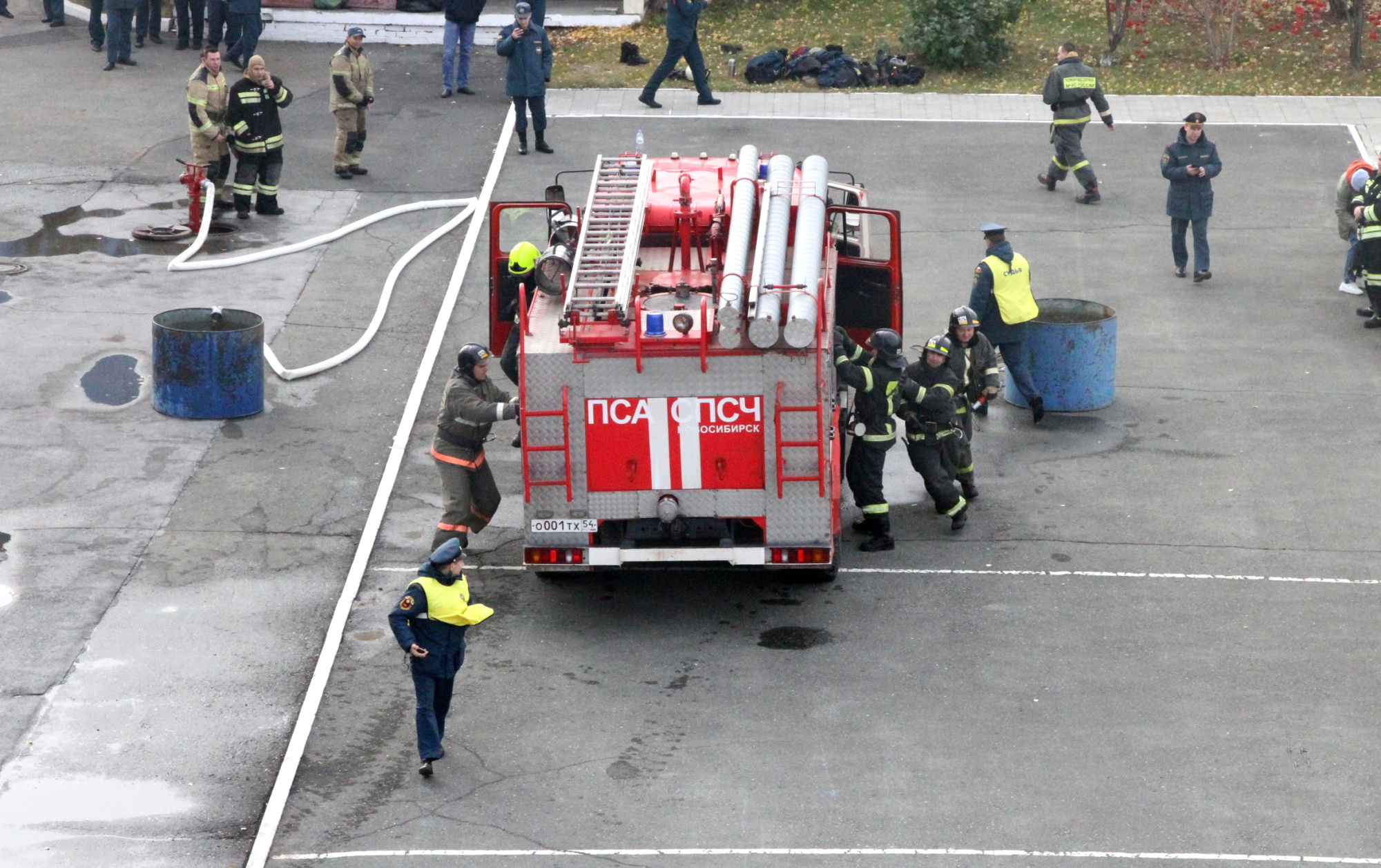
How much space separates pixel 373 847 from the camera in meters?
8.33

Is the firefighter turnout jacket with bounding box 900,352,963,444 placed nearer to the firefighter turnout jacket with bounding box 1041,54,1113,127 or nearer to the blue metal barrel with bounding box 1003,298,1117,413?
the blue metal barrel with bounding box 1003,298,1117,413

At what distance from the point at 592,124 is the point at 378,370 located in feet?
25.4

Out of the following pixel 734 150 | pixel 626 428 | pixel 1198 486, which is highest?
pixel 734 150

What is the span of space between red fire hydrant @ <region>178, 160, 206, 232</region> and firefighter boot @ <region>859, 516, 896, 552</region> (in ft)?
29.7

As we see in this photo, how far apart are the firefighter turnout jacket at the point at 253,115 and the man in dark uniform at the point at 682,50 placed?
224 inches

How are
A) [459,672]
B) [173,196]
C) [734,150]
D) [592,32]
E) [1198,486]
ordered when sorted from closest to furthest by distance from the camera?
1. [459,672]
2. [1198,486]
3. [173,196]
4. [734,150]
5. [592,32]

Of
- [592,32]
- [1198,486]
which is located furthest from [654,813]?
[592,32]

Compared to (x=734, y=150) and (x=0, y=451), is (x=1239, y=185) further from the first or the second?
(x=0, y=451)

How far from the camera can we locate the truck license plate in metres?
10.3

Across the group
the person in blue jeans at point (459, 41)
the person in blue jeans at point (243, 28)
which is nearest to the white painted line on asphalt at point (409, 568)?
the person in blue jeans at point (459, 41)

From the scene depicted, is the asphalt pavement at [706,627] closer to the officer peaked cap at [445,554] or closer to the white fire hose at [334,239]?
the white fire hose at [334,239]

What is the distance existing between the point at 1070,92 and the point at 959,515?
345 inches

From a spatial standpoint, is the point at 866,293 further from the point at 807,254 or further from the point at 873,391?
the point at 807,254

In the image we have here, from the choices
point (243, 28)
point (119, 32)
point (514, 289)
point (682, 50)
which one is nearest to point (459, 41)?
point (243, 28)
